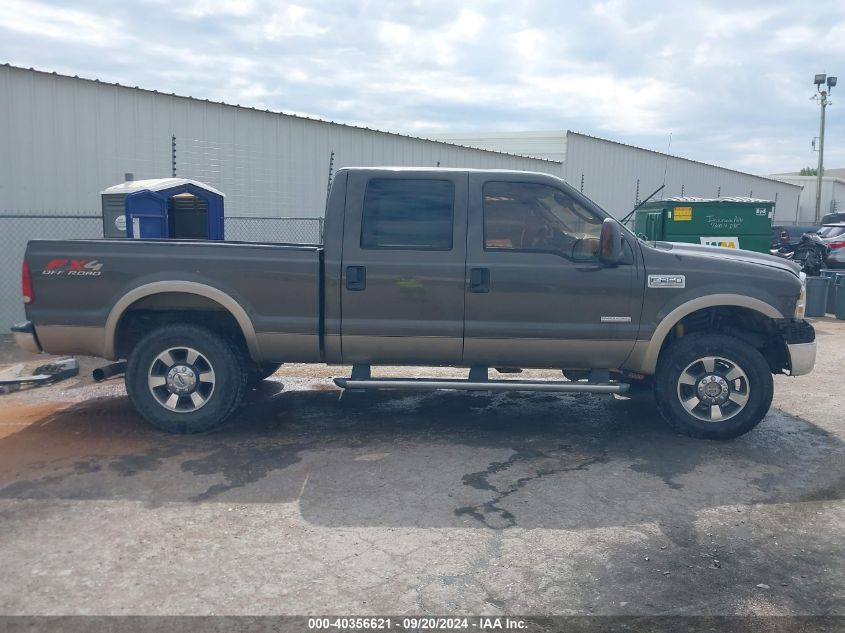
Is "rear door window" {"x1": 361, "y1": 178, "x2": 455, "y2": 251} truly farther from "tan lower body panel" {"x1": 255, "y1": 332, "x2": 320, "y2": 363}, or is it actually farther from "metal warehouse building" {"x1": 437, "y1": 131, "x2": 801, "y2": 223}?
"metal warehouse building" {"x1": 437, "y1": 131, "x2": 801, "y2": 223}

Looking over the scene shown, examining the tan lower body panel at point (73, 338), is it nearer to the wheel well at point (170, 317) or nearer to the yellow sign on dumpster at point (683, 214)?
the wheel well at point (170, 317)

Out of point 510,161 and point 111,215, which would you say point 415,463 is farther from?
point 510,161

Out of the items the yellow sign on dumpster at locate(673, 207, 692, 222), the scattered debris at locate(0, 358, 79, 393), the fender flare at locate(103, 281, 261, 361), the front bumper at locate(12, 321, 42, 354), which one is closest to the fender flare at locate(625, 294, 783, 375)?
the fender flare at locate(103, 281, 261, 361)

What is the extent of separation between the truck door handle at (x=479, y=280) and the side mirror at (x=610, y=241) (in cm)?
89

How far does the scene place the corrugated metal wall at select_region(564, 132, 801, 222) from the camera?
76.4 ft

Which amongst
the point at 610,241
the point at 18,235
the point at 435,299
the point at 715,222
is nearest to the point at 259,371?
the point at 435,299

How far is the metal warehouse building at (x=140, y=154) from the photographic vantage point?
1055 centimetres

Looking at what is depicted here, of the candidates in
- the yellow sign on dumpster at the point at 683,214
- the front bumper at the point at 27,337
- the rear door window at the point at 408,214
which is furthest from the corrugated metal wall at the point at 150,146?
the rear door window at the point at 408,214

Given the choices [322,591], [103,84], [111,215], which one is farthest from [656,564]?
[103,84]

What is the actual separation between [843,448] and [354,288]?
13.2ft

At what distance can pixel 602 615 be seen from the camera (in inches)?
135

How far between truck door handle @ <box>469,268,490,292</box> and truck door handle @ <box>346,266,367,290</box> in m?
0.82

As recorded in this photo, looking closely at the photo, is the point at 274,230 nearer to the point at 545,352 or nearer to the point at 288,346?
the point at 288,346

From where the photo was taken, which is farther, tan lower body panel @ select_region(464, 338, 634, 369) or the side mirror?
tan lower body panel @ select_region(464, 338, 634, 369)
